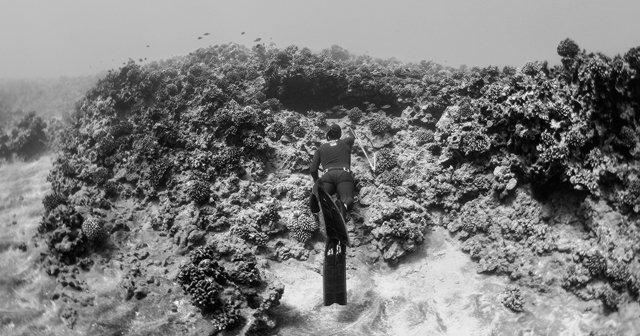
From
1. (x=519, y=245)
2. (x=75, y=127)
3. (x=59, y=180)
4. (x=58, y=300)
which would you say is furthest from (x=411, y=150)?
(x=75, y=127)

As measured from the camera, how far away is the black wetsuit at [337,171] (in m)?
8.46

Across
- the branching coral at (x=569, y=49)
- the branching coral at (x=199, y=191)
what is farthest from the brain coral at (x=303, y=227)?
the branching coral at (x=569, y=49)

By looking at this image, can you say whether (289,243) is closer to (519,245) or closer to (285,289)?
(285,289)

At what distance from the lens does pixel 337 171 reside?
28.2ft

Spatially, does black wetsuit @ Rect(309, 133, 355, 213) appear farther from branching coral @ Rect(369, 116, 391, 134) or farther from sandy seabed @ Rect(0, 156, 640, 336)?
branching coral @ Rect(369, 116, 391, 134)

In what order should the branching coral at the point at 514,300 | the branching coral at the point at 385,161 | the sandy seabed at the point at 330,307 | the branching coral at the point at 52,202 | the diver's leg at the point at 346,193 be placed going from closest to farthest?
the sandy seabed at the point at 330,307 < the branching coral at the point at 514,300 < the diver's leg at the point at 346,193 < the branching coral at the point at 52,202 < the branching coral at the point at 385,161

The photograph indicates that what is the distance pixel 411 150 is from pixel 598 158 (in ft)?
16.5

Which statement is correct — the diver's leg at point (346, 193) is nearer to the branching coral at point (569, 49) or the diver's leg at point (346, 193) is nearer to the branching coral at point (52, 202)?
the branching coral at point (569, 49)

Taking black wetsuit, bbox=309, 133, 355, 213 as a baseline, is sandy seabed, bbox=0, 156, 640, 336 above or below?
below

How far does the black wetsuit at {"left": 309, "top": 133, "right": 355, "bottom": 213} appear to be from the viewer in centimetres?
846

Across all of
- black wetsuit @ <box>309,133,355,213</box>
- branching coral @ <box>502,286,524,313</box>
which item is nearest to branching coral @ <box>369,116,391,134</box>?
black wetsuit @ <box>309,133,355,213</box>

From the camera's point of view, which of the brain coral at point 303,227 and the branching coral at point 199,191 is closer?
the brain coral at point 303,227

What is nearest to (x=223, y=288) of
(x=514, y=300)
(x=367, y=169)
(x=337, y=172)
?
(x=337, y=172)

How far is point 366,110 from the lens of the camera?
13.9 m
